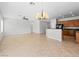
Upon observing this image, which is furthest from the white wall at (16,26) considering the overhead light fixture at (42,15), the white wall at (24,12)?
the overhead light fixture at (42,15)

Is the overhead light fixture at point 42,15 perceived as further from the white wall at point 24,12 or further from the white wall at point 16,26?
the white wall at point 16,26

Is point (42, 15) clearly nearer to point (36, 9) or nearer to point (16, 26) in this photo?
point (36, 9)

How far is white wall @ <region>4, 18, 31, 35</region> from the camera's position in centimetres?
137

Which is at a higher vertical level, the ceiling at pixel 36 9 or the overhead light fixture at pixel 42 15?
the ceiling at pixel 36 9

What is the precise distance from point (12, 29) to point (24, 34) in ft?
0.63

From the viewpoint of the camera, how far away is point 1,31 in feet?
4.25

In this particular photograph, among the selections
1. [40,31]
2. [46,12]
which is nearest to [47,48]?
[40,31]

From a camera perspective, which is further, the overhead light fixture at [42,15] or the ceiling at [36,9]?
the overhead light fixture at [42,15]

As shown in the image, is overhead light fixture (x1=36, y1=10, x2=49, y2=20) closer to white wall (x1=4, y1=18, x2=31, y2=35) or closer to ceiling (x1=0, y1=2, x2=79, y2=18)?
ceiling (x1=0, y1=2, x2=79, y2=18)

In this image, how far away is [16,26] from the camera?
146 centimetres

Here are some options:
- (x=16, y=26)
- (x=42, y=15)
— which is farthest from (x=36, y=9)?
(x=16, y=26)

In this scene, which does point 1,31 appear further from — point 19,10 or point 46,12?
point 46,12

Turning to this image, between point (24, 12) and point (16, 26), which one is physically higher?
point (24, 12)

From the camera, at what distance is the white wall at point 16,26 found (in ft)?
4.48
